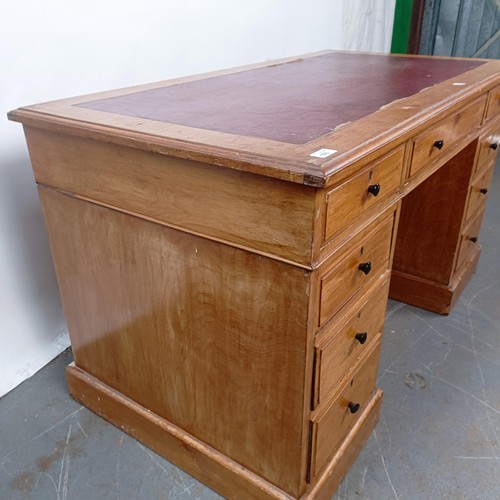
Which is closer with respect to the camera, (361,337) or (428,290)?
(361,337)

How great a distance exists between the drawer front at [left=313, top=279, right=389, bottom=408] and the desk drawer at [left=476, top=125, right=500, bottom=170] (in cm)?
83

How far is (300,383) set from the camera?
954mm

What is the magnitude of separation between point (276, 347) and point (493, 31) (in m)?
3.80

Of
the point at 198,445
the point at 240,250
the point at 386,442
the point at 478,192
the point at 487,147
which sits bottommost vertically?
the point at 386,442

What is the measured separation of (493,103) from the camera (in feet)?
5.44

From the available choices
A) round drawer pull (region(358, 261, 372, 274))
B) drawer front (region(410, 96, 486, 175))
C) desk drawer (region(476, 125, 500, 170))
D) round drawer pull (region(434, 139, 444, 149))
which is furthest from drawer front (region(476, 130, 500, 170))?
round drawer pull (region(358, 261, 372, 274))

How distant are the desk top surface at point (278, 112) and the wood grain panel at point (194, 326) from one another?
183 mm

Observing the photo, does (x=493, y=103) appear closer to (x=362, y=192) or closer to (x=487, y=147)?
(x=487, y=147)

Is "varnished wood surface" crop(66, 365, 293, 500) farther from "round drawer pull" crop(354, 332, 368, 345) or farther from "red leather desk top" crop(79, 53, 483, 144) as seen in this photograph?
"red leather desk top" crop(79, 53, 483, 144)

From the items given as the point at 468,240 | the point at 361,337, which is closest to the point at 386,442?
the point at 361,337

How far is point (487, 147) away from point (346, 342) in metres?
1.15

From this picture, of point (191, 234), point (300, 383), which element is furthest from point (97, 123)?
point (300, 383)

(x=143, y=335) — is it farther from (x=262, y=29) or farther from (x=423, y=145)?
(x=262, y=29)

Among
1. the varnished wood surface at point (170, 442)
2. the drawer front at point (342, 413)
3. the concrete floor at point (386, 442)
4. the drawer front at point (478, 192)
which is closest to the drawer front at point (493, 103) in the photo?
the drawer front at point (478, 192)
